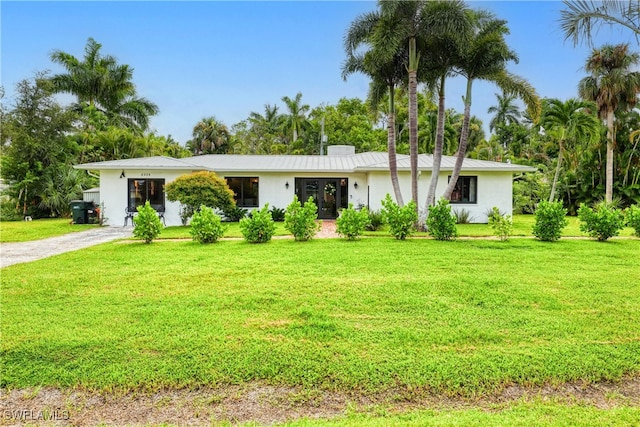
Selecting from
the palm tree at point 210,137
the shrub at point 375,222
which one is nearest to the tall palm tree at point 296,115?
the palm tree at point 210,137

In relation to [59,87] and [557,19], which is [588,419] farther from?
[59,87]

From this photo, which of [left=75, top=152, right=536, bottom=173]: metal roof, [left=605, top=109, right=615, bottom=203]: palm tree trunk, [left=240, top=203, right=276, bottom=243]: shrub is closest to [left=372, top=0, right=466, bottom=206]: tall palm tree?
[left=75, top=152, right=536, bottom=173]: metal roof

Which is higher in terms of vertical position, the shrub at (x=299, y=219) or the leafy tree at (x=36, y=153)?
the leafy tree at (x=36, y=153)

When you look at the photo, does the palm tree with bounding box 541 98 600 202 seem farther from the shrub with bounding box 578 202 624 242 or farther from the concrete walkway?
the concrete walkway

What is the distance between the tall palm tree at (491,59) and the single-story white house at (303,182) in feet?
14.7

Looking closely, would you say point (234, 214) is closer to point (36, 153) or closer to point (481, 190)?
point (36, 153)

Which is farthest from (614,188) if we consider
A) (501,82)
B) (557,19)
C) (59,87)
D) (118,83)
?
(59,87)

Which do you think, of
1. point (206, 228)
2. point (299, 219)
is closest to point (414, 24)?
point (299, 219)

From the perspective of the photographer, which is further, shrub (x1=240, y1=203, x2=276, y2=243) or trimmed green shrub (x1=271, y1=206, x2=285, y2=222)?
trimmed green shrub (x1=271, y1=206, x2=285, y2=222)

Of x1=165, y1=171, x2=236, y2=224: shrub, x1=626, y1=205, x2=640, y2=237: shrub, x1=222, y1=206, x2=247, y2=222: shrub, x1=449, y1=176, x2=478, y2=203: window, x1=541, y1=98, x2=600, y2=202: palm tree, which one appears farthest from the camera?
x1=541, y1=98, x2=600, y2=202: palm tree

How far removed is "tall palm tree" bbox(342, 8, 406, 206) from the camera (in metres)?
13.6

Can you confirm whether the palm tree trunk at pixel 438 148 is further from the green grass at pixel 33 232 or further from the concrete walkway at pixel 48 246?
the green grass at pixel 33 232

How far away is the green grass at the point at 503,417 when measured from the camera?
2814mm

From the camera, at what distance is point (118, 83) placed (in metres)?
30.7
